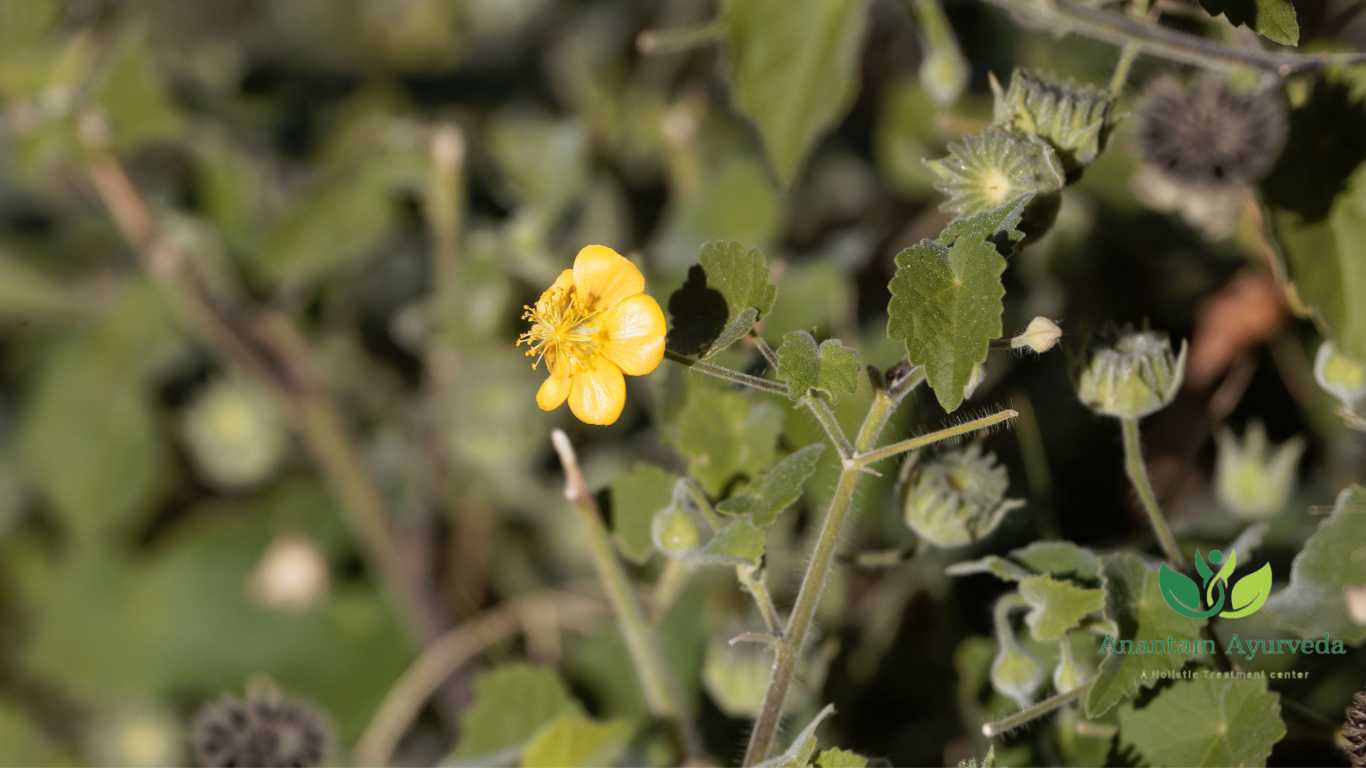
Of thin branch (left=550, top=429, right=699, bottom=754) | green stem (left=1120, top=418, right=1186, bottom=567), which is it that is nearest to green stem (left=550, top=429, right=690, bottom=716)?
thin branch (left=550, top=429, right=699, bottom=754)

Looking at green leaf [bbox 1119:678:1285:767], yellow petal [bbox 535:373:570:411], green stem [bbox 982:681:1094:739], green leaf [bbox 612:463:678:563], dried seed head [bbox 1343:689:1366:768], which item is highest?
yellow petal [bbox 535:373:570:411]

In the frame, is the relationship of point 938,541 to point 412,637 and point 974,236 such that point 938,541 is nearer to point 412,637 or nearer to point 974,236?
point 974,236

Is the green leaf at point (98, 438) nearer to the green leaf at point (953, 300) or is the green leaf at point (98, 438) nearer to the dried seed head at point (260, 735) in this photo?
the dried seed head at point (260, 735)

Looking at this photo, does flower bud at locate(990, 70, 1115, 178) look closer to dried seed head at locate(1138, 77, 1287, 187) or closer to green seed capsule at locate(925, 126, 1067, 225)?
green seed capsule at locate(925, 126, 1067, 225)

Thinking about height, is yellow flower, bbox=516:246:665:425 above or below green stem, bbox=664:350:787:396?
above

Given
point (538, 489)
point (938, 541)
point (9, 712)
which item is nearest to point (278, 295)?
point (538, 489)

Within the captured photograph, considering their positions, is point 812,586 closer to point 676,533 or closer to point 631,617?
point 676,533
